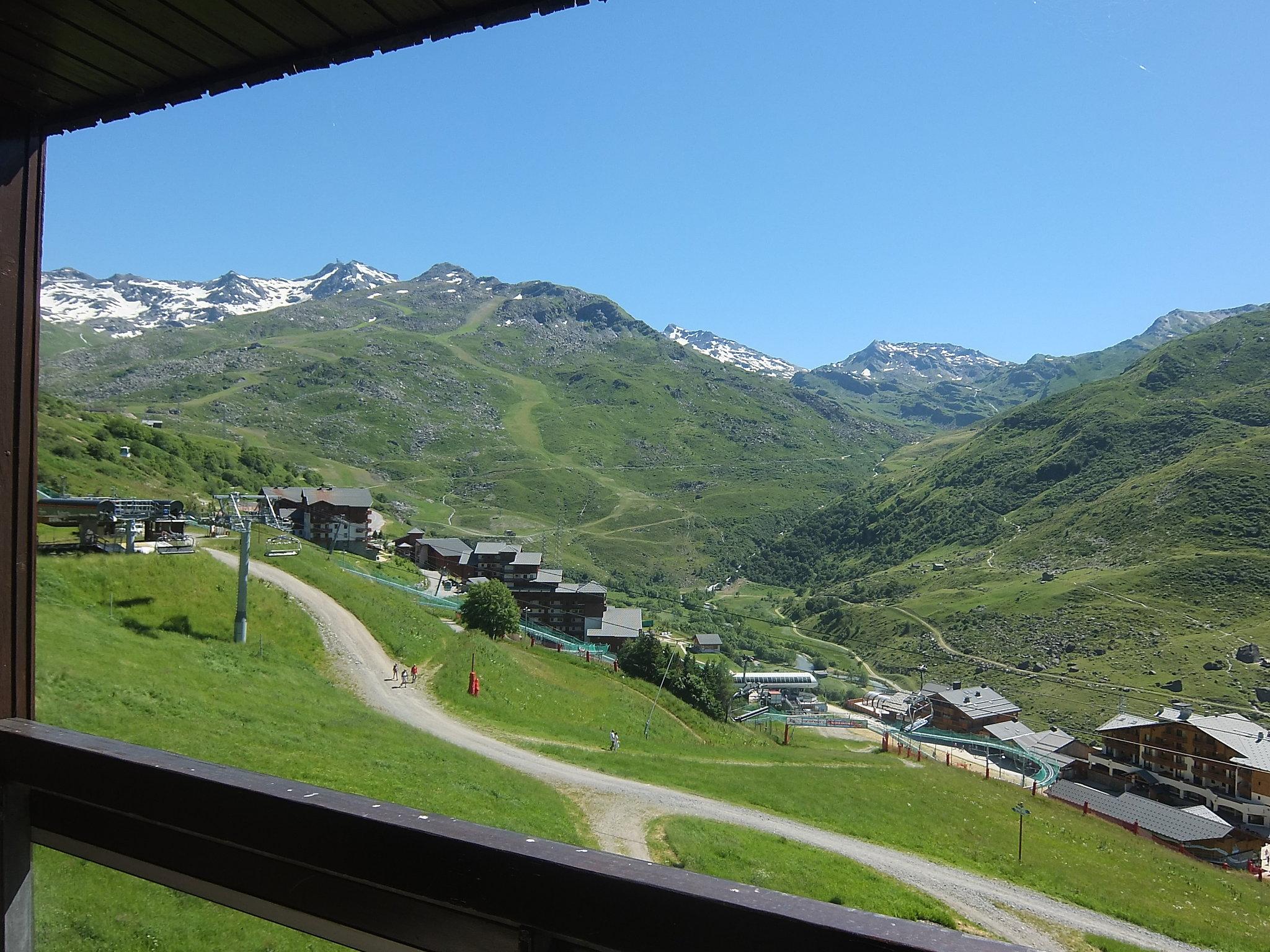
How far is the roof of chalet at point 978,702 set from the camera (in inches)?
2751

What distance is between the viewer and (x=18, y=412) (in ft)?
8.67

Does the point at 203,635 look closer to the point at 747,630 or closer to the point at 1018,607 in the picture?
the point at 747,630

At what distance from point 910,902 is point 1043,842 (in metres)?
13.1

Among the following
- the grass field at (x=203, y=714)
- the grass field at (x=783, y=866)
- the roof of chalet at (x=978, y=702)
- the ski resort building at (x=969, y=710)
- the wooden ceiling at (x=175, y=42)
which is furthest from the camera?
the roof of chalet at (x=978, y=702)

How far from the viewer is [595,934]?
127cm

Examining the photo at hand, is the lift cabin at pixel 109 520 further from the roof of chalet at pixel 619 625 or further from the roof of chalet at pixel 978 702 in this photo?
the roof of chalet at pixel 978 702

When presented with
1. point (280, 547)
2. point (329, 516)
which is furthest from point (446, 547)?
point (280, 547)

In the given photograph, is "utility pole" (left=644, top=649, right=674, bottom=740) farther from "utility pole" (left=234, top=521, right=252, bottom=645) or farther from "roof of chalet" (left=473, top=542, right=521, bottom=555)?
"roof of chalet" (left=473, top=542, right=521, bottom=555)

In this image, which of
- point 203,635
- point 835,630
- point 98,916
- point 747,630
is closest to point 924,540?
point 835,630

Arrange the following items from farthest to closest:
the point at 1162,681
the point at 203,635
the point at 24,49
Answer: the point at 1162,681
the point at 203,635
the point at 24,49

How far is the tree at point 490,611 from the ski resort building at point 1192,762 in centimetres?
4817

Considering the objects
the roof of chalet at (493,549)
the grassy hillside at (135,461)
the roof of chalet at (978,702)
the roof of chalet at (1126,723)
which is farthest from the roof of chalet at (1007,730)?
the grassy hillside at (135,461)

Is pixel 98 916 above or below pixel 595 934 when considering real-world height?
below

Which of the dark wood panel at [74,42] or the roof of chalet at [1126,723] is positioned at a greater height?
the dark wood panel at [74,42]
